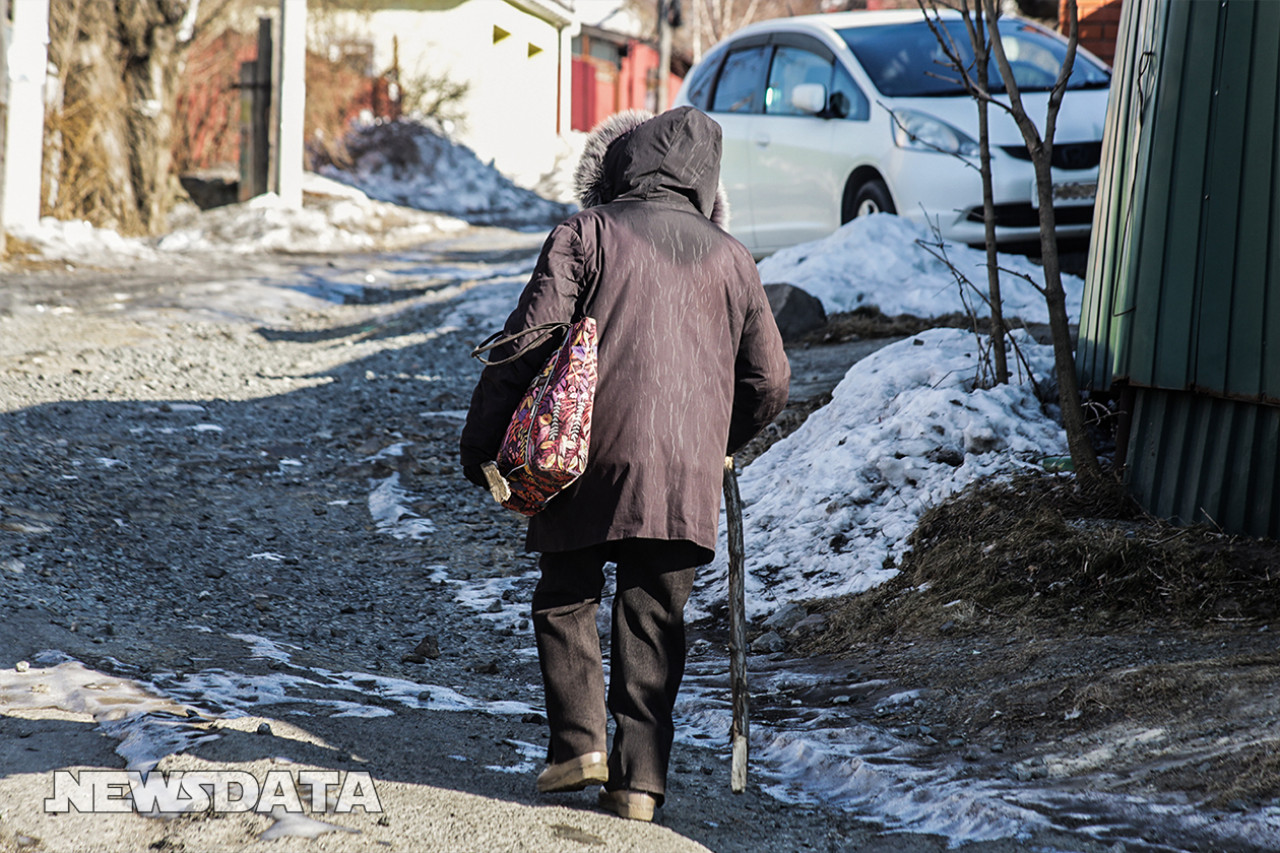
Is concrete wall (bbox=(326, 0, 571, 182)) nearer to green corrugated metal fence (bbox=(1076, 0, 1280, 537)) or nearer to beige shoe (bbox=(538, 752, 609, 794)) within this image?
green corrugated metal fence (bbox=(1076, 0, 1280, 537))

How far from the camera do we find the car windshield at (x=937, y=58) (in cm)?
843

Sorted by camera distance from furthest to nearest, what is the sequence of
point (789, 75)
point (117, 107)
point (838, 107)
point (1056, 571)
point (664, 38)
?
→ point (664, 38) → point (117, 107) → point (789, 75) → point (838, 107) → point (1056, 571)

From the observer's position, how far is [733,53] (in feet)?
32.8

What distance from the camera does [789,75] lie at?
30.6 ft

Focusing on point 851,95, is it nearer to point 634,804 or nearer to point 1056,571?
point 1056,571

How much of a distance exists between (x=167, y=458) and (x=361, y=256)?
365 inches

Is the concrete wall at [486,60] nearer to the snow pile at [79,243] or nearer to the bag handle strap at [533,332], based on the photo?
the snow pile at [79,243]

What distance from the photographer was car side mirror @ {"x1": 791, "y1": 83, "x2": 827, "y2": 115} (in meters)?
8.59

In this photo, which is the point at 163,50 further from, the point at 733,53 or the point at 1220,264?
the point at 1220,264

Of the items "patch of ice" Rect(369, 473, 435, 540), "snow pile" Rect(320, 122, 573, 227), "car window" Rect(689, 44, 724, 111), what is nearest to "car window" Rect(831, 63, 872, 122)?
"car window" Rect(689, 44, 724, 111)

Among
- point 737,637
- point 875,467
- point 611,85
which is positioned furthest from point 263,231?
point 611,85

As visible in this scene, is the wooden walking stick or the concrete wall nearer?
the wooden walking stick

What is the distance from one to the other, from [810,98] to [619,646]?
6534 millimetres

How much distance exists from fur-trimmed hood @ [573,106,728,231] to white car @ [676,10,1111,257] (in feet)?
15.5
